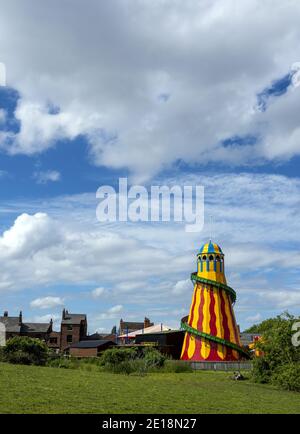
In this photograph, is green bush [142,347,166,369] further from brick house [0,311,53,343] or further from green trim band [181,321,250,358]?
brick house [0,311,53,343]

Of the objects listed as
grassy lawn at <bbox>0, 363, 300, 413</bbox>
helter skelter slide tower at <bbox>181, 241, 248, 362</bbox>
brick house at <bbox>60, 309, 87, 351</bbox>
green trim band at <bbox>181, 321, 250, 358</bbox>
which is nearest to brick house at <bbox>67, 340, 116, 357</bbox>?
brick house at <bbox>60, 309, 87, 351</bbox>

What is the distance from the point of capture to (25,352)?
3469 cm

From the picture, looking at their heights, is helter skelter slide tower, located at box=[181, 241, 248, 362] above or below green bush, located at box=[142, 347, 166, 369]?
above

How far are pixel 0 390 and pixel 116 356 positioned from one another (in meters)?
22.6

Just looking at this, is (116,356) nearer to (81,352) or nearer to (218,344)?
(218,344)

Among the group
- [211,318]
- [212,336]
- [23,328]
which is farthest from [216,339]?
[23,328]

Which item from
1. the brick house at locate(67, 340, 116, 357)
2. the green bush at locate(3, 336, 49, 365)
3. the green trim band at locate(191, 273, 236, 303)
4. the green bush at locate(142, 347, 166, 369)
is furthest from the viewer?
the brick house at locate(67, 340, 116, 357)

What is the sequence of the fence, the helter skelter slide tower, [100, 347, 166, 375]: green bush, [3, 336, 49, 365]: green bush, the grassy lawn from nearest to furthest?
1. the grassy lawn
2. [100, 347, 166, 375]: green bush
3. [3, 336, 49, 365]: green bush
4. the fence
5. the helter skelter slide tower

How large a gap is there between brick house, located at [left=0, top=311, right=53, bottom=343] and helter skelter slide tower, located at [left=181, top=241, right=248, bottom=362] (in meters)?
41.3

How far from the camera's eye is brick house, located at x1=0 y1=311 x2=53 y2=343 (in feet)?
269

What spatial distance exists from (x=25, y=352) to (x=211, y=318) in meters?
21.2
